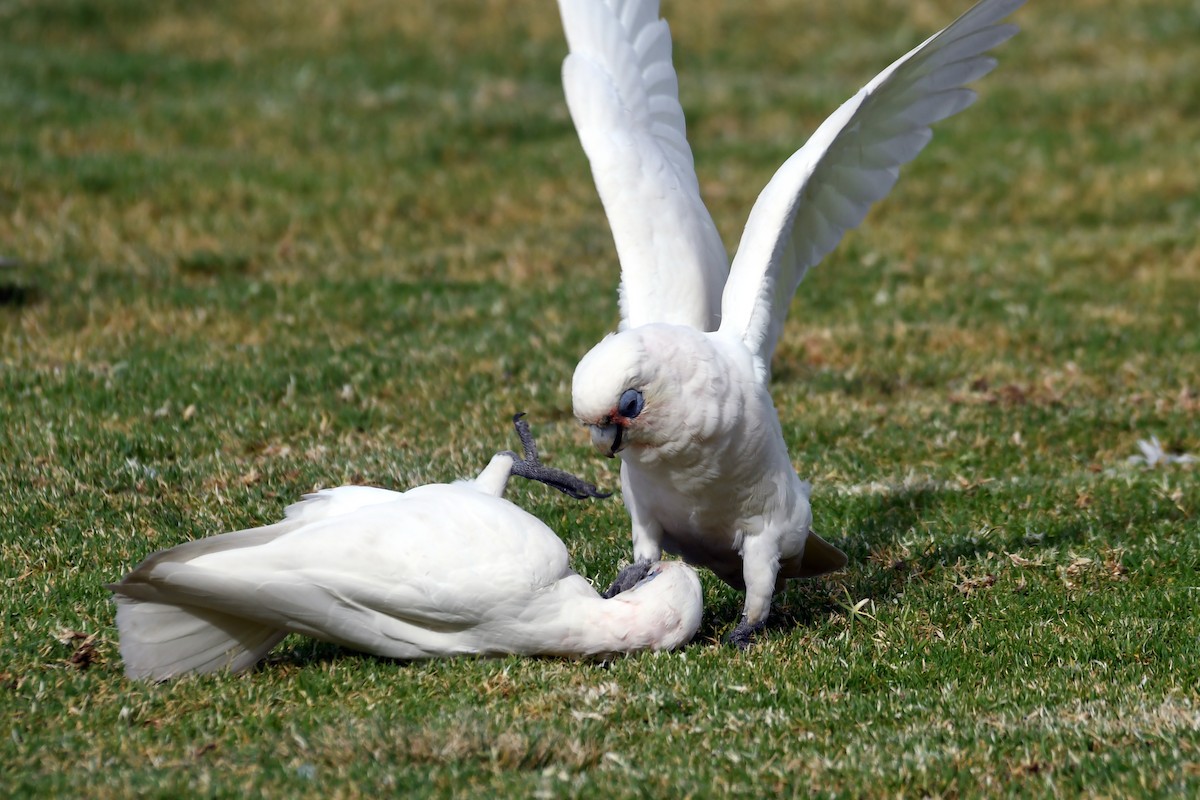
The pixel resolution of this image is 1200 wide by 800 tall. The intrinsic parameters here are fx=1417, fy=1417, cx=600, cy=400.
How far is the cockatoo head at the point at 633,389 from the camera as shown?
423 cm

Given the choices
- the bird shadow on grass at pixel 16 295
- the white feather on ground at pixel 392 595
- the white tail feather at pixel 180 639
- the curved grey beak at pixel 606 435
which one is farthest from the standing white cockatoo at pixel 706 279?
the bird shadow on grass at pixel 16 295

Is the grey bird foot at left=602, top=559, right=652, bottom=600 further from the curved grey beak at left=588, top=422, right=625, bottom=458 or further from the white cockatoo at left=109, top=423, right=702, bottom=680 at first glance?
the curved grey beak at left=588, top=422, right=625, bottom=458

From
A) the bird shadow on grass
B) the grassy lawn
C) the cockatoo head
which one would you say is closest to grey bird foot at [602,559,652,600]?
the grassy lawn

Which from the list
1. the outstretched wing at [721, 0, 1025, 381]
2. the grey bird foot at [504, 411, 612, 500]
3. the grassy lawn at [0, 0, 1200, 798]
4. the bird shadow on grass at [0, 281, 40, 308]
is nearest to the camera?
the grassy lawn at [0, 0, 1200, 798]

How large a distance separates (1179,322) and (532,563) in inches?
257

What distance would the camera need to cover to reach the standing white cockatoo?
4453 mm

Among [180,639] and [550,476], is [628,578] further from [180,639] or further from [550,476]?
[180,639]

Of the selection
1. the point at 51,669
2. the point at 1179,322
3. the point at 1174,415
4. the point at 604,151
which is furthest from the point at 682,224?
the point at 1179,322

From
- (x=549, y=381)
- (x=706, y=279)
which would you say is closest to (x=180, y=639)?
(x=706, y=279)

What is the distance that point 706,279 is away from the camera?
573 cm

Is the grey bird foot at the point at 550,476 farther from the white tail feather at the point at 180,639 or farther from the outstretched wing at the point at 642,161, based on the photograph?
the white tail feather at the point at 180,639

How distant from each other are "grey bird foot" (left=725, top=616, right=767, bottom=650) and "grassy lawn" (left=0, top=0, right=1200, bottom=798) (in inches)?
4.0

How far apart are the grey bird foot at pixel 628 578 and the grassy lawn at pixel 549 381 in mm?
320

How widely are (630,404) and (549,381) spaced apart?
373cm
